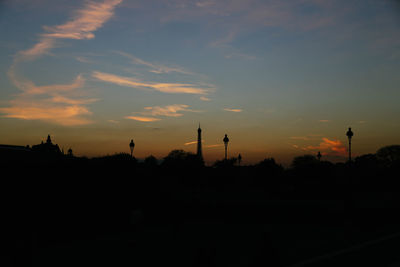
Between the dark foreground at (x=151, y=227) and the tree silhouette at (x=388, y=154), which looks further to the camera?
the tree silhouette at (x=388, y=154)

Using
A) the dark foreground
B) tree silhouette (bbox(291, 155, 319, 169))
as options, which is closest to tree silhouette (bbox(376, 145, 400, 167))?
tree silhouette (bbox(291, 155, 319, 169))

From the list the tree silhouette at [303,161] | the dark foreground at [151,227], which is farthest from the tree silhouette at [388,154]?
A: the dark foreground at [151,227]

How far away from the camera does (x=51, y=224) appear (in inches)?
667

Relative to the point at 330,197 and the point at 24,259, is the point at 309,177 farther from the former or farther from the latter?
the point at 24,259

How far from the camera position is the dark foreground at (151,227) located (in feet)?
39.7

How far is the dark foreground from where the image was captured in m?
12.1

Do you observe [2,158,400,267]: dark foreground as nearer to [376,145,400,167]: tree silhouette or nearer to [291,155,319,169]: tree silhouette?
[376,145,400,167]: tree silhouette

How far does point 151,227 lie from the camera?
1988 cm

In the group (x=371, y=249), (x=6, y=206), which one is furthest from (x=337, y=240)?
(x=6, y=206)

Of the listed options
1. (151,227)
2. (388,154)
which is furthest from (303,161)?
(151,227)

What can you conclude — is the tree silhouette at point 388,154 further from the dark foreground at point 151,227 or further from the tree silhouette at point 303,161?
the dark foreground at point 151,227

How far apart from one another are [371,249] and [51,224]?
13318 mm

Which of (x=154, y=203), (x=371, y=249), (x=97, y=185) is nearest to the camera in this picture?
(x=371, y=249)

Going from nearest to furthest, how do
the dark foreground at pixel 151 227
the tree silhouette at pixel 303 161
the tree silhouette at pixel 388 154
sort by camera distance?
the dark foreground at pixel 151 227 → the tree silhouette at pixel 388 154 → the tree silhouette at pixel 303 161
